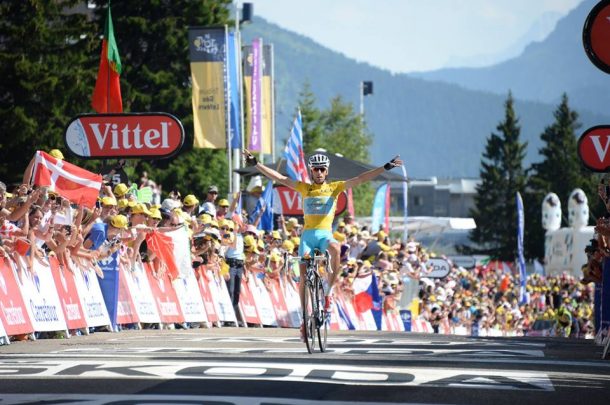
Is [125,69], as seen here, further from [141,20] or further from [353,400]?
[353,400]

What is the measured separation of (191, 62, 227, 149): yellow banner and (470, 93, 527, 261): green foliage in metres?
99.1

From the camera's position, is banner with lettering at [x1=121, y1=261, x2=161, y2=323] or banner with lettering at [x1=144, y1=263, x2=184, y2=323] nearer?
banner with lettering at [x1=121, y1=261, x2=161, y2=323]

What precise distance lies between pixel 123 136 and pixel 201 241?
283cm

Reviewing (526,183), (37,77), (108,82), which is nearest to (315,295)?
(108,82)

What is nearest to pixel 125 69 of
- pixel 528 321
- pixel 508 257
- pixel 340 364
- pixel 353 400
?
pixel 528 321

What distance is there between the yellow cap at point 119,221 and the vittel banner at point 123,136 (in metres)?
2.59

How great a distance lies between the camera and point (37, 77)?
4081 centimetres

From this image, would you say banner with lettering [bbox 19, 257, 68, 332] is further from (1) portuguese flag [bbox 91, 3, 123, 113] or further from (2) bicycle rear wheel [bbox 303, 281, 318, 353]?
(1) portuguese flag [bbox 91, 3, 123, 113]

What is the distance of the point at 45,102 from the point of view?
138 ft

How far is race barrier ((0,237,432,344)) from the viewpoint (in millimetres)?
18453

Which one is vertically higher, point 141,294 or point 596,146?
point 596,146

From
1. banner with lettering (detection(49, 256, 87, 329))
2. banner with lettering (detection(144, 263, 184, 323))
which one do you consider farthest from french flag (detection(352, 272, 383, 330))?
banner with lettering (detection(49, 256, 87, 329))

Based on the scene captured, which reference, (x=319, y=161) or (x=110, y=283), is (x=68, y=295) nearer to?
(x=110, y=283)

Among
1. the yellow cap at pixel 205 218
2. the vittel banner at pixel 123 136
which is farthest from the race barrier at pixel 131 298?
the vittel banner at pixel 123 136
